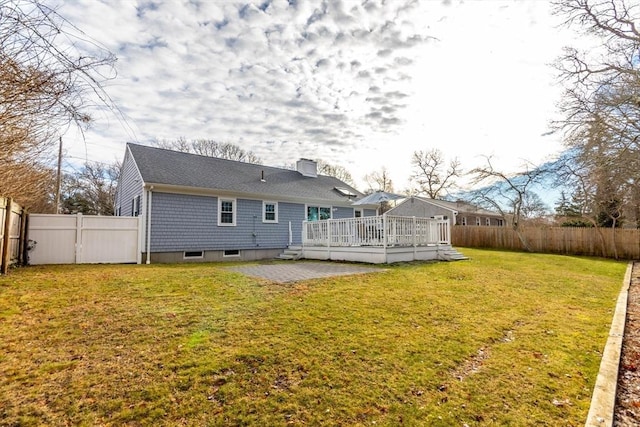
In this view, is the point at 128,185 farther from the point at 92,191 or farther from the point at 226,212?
the point at 92,191

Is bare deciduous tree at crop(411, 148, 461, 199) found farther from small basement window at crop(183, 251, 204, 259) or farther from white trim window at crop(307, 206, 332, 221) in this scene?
small basement window at crop(183, 251, 204, 259)

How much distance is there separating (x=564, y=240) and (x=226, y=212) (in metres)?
19.5

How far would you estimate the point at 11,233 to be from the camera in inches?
313

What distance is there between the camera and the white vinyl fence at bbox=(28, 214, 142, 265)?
980 cm

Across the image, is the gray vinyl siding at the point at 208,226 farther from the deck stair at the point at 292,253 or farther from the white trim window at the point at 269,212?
the deck stair at the point at 292,253

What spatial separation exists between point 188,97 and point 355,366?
8.55 meters

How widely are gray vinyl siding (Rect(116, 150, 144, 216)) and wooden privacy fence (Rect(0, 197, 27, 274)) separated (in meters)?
3.58

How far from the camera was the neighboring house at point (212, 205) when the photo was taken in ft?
39.4

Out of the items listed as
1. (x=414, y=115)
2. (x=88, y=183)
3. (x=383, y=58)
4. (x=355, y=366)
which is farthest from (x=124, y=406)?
(x=88, y=183)

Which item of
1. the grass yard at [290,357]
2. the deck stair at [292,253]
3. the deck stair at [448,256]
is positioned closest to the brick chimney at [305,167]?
the deck stair at [292,253]

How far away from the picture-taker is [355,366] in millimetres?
3076

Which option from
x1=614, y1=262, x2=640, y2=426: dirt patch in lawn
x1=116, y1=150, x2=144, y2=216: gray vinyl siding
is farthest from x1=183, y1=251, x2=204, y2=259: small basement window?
x1=614, y1=262, x2=640, y2=426: dirt patch in lawn

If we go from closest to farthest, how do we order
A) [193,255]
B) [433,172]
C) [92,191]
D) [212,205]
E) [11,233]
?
[11,233] < [193,255] < [212,205] < [92,191] < [433,172]

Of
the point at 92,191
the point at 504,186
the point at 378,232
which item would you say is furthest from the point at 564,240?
the point at 92,191
